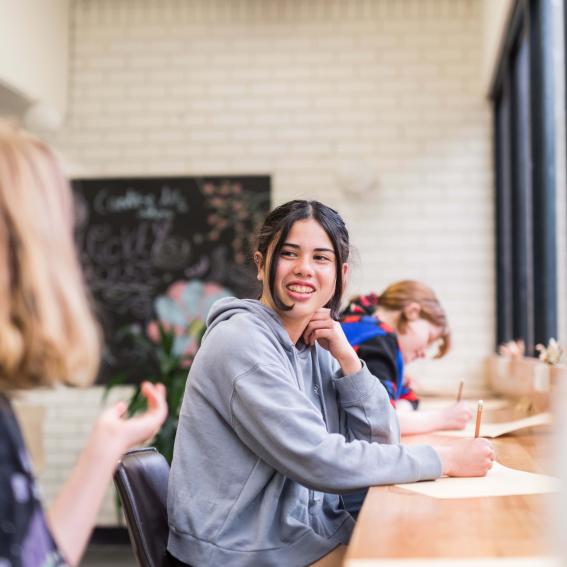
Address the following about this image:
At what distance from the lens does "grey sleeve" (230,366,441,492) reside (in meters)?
1.53

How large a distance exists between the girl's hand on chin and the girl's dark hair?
0.28ft

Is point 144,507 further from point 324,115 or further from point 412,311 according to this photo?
point 324,115

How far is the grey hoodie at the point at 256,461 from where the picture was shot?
1.55 meters

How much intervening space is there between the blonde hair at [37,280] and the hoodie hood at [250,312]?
0.73 meters

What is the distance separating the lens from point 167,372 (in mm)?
4332

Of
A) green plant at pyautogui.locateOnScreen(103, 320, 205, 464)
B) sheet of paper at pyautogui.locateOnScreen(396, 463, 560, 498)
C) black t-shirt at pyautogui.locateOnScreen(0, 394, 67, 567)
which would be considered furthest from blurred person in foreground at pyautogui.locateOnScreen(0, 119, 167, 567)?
green plant at pyautogui.locateOnScreen(103, 320, 205, 464)

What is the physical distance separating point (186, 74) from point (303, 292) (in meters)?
3.59

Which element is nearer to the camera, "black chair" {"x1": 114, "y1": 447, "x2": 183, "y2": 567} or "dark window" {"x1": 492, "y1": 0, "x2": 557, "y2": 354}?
"black chair" {"x1": 114, "y1": 447, "x2": 183, "y2": 567}

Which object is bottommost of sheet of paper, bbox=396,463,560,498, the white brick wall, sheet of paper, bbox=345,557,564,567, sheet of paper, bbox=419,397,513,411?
sheet of paper, bbox=419,397,513,411

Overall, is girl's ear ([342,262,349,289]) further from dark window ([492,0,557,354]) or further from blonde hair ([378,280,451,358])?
dark window ([492,0,557,354])

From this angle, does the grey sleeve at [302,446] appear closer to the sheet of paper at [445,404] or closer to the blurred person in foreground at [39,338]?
the blurred person in foreground at [39,338]

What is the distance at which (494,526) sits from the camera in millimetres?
1283

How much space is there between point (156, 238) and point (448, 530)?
397cm

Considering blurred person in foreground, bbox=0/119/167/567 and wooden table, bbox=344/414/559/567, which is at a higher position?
blurred person in foreground, bbox=0/119/167/567
